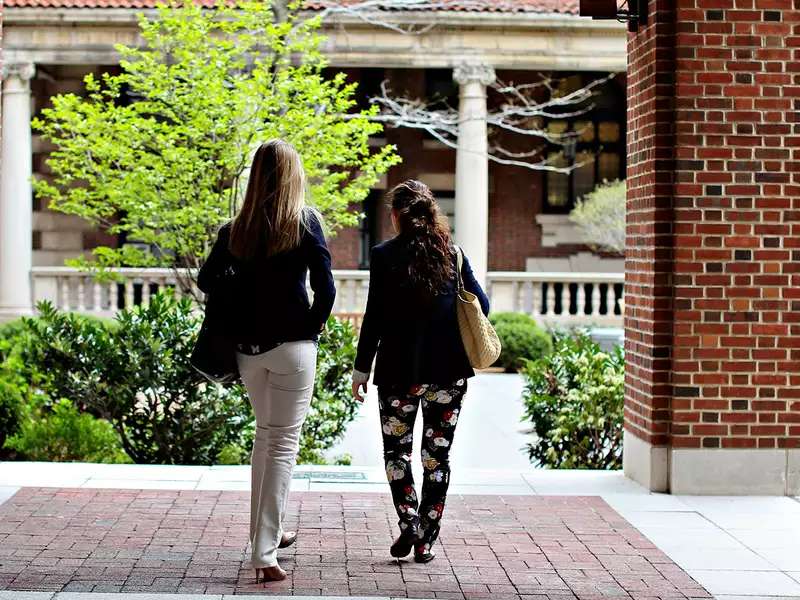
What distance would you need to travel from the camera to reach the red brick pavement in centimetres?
576


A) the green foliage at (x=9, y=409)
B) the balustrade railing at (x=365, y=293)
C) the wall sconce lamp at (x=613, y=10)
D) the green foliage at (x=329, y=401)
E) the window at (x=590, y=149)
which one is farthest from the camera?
the window at (x=590, y=149)

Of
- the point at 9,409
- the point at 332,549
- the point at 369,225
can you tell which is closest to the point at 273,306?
the point at 332,549

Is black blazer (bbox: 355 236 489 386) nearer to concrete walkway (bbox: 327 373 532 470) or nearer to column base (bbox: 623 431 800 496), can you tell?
column base (bbox: 623 431 800 496)

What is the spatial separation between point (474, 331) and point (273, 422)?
112 centimetres

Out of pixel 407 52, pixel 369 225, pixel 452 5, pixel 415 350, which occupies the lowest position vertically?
pixel 415 350

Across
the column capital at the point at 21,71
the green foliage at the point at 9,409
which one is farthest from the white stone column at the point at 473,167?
the green foliage at the point at 9,409

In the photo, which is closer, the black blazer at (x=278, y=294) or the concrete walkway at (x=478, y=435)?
the black blazer at (x=278, y=294)

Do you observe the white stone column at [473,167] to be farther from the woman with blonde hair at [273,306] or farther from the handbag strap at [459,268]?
the woman with blonde hair at [273,306]

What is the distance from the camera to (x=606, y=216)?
23.2 meters

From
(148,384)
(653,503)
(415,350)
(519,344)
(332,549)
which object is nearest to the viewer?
(415,350)

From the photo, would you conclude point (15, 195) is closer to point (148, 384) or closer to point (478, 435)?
point (478, 435)

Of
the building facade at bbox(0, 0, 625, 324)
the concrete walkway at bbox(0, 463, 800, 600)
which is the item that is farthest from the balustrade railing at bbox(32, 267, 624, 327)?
the concrete walkway at bbox(0, 463, 800, 600)

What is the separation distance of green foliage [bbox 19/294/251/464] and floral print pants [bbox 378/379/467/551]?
364 centimetres

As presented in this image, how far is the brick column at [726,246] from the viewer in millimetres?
8008
